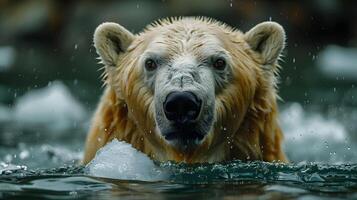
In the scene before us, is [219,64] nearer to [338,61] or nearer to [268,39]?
[268,39]

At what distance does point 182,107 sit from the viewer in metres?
5.29

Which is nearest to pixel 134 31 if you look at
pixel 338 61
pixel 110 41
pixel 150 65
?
pixel 338 61

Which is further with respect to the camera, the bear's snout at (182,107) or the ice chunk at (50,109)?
the ice chunk at (50,109)

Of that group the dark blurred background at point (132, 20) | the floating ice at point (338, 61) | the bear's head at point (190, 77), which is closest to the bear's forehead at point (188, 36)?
the bear's head at point (190, 77)

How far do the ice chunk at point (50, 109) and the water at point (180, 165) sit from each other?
2cm

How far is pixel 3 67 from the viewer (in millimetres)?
22219

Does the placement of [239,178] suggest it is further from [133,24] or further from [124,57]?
[133,24]

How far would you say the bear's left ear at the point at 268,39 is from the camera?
6.47m

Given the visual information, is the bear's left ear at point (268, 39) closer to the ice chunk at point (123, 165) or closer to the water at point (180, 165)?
the water at point (180, 165)

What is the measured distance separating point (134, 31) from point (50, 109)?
912 cm

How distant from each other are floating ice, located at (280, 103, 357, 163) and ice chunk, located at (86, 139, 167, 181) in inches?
147

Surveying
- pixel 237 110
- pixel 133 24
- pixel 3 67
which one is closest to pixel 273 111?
pixel 237 110

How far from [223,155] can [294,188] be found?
3.79ft

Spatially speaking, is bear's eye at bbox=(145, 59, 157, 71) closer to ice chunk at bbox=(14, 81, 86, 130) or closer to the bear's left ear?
the bear's left ear
